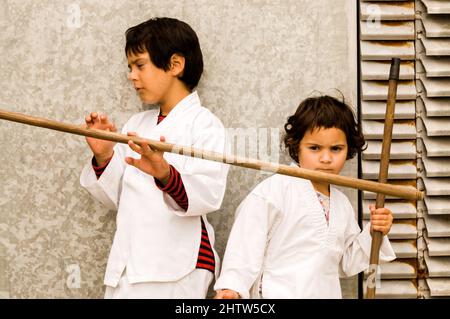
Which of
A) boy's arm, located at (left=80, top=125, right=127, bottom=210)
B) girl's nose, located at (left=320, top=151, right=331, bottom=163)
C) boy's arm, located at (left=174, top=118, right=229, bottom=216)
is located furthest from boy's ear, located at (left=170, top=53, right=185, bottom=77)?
girl's nose, located at (left=320, top=151, right=331, bottom=163)

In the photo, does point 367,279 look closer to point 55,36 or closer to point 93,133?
point 93,133

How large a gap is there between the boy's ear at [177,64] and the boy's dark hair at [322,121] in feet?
1.46

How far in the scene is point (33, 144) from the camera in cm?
325

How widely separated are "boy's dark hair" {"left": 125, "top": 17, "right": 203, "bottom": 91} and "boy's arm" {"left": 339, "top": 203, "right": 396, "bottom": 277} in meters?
0.80

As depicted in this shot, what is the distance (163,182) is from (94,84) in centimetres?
67

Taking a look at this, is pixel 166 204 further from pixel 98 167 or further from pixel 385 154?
pixel 385 154

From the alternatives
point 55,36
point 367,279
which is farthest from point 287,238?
point 55,36

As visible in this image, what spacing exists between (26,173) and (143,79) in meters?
0.64

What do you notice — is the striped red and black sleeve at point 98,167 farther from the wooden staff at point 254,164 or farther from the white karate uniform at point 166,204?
the wooden staff at point 254,164

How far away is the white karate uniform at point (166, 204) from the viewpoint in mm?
2865

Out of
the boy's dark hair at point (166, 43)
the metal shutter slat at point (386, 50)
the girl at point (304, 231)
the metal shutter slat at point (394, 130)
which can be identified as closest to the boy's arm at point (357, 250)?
the girl at point (304, 231)

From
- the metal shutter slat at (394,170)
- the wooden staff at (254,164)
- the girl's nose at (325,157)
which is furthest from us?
the metal shutter slat at (394,170)

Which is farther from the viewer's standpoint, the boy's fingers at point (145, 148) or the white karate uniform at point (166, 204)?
the white karate uniform at point (166, 204)

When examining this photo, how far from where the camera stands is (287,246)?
9.43 feet
